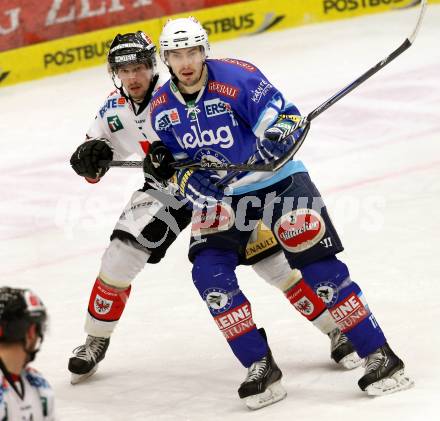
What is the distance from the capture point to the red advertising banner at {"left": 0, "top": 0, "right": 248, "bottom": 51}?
9914 mm

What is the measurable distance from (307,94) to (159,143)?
4351 millimetres

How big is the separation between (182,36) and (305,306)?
1202 millimetres

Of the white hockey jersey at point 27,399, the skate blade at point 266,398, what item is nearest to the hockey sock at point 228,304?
the skate blade at point 266,398

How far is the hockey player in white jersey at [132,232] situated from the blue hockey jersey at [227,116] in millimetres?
457

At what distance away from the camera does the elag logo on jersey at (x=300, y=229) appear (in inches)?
174

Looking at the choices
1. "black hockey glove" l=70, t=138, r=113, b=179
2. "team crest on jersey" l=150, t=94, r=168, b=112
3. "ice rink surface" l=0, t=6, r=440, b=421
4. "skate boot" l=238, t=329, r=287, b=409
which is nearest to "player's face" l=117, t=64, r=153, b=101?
"black hockey glove" l=70, t=138, r=113, b=179

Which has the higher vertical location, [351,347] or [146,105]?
[146,105]

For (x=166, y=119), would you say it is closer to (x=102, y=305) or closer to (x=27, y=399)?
(x=102, y=305)

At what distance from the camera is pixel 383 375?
4336 mm

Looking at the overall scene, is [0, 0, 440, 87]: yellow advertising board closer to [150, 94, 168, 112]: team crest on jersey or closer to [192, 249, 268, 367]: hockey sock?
[150, 94, 168, 112]: team crest on jersey

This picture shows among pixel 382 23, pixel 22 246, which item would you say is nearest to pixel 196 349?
pixel 22 246

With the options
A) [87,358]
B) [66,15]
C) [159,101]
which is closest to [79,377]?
[87,358]

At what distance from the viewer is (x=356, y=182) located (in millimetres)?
7348

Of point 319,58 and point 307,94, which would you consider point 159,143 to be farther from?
point 319,58
